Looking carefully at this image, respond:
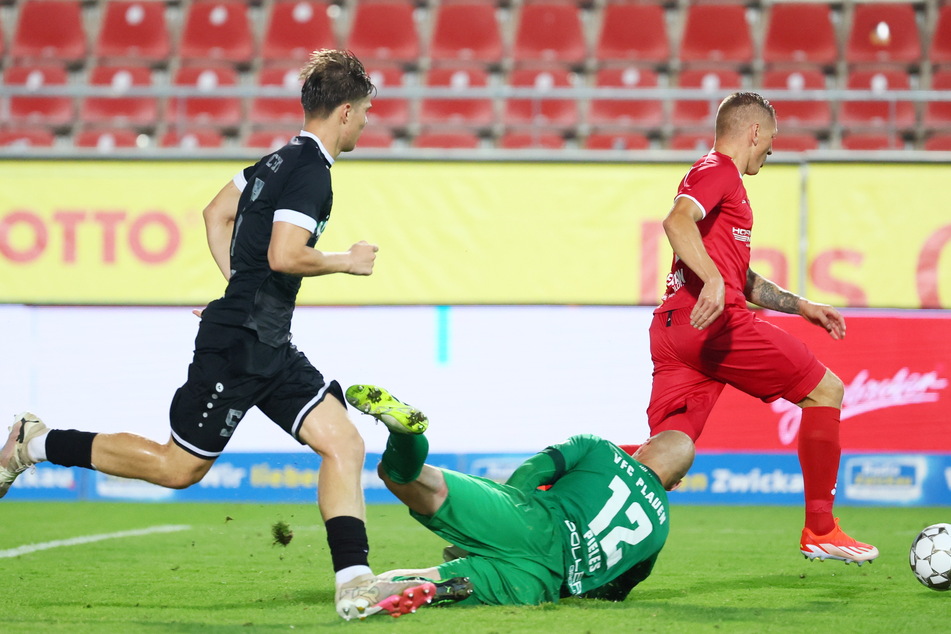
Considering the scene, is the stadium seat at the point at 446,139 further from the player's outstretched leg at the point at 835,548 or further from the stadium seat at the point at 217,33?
the player's outstretched leg at the point at 835,548

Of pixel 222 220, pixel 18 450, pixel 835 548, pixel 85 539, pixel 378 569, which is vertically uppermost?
pixel 222 220

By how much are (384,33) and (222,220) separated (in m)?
8.11

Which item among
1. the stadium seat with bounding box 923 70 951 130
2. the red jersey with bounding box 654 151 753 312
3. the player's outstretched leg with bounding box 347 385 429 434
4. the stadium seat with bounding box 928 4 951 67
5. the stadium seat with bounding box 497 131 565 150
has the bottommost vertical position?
the player's outstretched leg with bounding box 347 385 429 434

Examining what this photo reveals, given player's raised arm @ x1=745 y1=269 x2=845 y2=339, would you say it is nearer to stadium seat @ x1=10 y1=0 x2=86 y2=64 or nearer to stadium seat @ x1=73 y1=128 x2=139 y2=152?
stadium seat @ x1=73 y1=128 x2=139 y2=152

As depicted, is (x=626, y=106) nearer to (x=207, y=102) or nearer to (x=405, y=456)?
(x=207, y=102)

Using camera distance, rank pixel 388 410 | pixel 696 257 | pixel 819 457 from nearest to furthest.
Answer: pixel 388 410
pixel 696 257
pixel 819 457

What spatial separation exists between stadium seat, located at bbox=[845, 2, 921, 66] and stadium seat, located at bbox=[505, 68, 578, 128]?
3056 mm

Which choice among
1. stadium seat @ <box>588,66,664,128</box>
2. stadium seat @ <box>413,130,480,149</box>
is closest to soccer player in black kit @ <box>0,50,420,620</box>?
stadium seat @ <box>413,130,480,149</box>

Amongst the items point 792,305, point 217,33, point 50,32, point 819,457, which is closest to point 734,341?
point 792,305

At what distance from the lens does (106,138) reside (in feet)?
37.5

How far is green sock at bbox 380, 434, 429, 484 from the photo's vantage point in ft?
13.0

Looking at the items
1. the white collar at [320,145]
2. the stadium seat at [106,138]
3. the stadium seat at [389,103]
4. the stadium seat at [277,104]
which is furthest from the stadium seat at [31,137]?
the white collar at [320,145]

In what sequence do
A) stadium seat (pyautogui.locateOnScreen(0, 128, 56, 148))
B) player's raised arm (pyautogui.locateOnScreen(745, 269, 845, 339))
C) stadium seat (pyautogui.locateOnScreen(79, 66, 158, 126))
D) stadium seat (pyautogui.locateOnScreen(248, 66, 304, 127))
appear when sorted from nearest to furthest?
player's raised arm (pyautogui.locateOnScreen(745, 269, 845, 339)), stadium seat (pyautogui.locateOnScreen(0, 128, 56, 148)), stadium seat (pyautogui.locateOnScreen(248, 66, 304, 127)), stadium seat (pyautogui.locateOnScreen(79, 66, 158, 126))

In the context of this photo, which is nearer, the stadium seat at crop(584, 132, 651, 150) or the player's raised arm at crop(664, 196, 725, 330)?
the player's raised arm at crop(664, 196, 725, 330)
